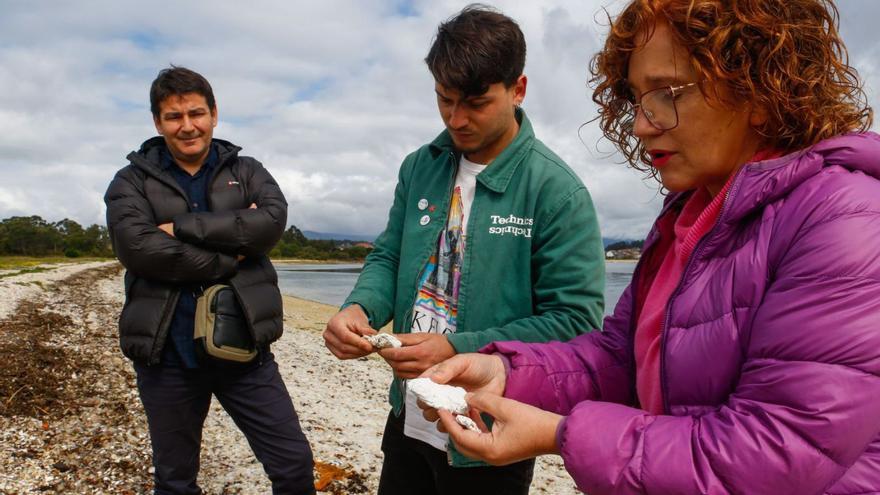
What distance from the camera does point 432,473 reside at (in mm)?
2719

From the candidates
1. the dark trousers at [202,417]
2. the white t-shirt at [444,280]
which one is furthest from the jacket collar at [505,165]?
the dark trousers at [202,417]

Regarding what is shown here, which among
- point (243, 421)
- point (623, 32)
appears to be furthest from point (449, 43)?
point (243, 421)

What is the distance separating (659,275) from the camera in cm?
177

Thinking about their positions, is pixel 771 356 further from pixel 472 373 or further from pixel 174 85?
pixel 174 85

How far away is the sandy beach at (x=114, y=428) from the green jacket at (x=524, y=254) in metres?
2.92

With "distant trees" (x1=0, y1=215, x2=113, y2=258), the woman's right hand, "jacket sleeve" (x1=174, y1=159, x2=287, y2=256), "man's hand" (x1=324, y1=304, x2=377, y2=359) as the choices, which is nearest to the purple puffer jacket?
the woman's right hand

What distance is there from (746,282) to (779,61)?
1.71 ft

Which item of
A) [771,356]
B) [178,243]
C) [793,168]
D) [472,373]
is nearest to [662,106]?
[793,168]

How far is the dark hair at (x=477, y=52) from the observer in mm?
2461

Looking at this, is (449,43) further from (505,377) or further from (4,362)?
(4,362)

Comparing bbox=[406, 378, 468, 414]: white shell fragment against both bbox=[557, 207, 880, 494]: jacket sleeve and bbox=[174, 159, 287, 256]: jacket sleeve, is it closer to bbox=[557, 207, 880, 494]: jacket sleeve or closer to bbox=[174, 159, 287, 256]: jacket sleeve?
bbox=[557, 207, 880, 494]: jacket sleeve

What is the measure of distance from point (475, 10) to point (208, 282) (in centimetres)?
224

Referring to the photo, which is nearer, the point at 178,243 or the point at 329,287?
the point at 178,243

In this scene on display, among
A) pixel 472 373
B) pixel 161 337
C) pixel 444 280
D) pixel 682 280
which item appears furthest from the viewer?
pixel 161 337
